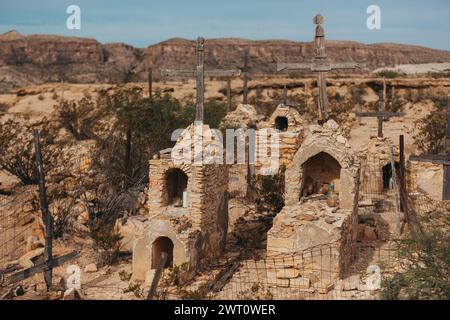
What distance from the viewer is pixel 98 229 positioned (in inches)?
489

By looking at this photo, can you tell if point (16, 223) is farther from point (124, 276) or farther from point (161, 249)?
point (161, 249)

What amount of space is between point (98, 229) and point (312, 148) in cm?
528

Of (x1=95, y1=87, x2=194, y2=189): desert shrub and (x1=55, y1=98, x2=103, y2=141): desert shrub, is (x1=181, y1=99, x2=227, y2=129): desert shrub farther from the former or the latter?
(x1=55, y1=98, x2=103, y2=141): desert shrub

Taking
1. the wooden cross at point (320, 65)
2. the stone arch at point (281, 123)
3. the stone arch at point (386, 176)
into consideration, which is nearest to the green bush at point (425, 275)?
the wooden cross at point (320, 65)

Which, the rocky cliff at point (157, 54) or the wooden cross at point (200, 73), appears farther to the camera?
the rocky cliff at point (157, 54)

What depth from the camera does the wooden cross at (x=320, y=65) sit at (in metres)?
12.0

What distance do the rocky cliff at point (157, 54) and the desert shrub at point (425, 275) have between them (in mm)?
50474

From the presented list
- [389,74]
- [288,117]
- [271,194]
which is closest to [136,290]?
[271,194]

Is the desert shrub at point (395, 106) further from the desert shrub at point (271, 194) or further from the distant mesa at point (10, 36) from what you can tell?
the distant mesa at point (10, 36)

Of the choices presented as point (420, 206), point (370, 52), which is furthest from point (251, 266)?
point (370, 52)

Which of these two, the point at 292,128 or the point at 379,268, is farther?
the point at 292,128

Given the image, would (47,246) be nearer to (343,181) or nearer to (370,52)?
(343,181)

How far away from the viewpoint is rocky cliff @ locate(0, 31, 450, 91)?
61844 mm

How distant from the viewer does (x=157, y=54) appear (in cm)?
7112
